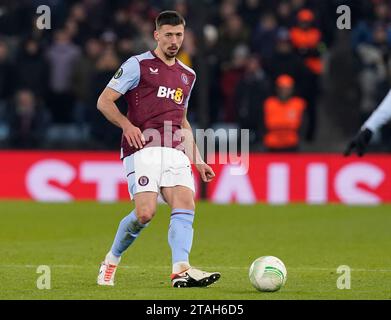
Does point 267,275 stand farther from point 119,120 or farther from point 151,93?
point 151,93

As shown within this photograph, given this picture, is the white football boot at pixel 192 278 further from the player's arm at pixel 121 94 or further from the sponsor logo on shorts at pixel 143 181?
the player's arm at pixel 121 94

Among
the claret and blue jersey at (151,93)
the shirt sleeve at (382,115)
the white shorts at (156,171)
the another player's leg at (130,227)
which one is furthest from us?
the claret and blue jersey at (151,93)

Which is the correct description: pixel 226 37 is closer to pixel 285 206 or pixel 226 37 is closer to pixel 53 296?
pixel 285 206

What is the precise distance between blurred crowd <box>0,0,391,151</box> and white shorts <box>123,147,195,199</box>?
9.46 m

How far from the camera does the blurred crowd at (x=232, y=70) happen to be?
18891 mm

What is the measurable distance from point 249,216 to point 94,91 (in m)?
3.68

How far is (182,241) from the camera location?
919 centimetres

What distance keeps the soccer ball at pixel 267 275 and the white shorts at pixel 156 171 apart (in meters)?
0.85

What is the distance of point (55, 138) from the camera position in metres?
19.4

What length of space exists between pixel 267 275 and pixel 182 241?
702 mm

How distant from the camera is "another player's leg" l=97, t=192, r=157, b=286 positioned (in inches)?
362
